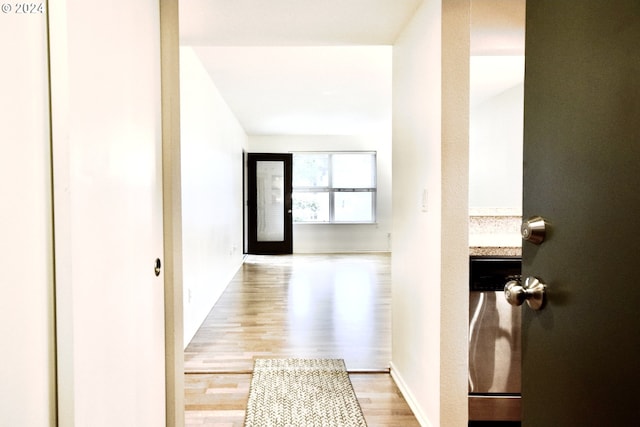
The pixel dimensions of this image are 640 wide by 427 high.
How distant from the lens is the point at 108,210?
45.0 inches

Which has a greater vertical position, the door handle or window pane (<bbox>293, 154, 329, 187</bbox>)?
window pane (<bbox>293, 154, 329, 187</bbox>)

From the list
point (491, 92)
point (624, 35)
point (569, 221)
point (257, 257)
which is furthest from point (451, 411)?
point (257, 257)

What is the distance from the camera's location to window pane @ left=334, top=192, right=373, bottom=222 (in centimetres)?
879

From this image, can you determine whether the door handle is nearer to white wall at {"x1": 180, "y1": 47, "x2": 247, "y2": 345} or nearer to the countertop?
the countertop

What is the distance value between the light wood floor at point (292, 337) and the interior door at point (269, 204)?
208 centimetres

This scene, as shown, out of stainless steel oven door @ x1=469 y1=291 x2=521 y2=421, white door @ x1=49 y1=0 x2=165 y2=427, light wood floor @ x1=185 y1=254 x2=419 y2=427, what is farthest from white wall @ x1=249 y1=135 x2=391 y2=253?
white door @ x1=49 y1=0 x2=165 y2=427

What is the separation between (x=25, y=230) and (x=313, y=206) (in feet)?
26.1

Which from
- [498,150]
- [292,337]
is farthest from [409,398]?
[498,150]

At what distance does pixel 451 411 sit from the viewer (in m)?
→ 1.79

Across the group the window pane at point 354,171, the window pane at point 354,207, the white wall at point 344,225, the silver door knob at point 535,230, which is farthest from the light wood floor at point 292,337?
the window pane at point 354,171

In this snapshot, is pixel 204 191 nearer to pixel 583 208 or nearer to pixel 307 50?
pixel 307 50

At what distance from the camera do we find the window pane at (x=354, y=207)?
8.79 metres

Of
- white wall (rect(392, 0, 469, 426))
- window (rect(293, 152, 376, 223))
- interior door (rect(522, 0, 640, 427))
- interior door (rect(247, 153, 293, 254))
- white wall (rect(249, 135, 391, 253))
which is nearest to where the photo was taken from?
interior door (rect(522, 0, 640, 427))

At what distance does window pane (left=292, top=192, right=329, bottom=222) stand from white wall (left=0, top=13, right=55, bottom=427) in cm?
786
